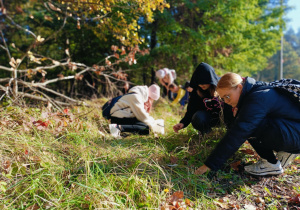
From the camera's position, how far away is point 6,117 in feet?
8.60

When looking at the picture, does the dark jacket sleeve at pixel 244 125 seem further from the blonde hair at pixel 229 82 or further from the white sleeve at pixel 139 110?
the white sleeve at pixel 139 110

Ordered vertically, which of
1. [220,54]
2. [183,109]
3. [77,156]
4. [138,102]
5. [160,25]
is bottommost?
[183,109]

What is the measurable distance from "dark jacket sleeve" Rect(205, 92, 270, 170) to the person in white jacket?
1681 mm

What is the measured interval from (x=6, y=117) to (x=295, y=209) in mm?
3049

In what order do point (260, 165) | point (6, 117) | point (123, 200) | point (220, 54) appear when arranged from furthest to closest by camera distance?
point (220, 54) < point (6, 117) < point (260, 165) < point (123, 200)

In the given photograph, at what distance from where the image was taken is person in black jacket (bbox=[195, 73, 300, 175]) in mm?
1831

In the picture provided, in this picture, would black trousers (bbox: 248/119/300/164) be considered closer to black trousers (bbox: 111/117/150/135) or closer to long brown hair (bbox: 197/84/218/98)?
long brown hair (bbox: 197/84/218/98)

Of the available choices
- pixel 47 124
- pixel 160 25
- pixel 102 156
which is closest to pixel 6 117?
pixel 47 124

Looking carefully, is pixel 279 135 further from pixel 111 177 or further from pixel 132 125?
pixel 132 125

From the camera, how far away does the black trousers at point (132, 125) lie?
11.6 ft

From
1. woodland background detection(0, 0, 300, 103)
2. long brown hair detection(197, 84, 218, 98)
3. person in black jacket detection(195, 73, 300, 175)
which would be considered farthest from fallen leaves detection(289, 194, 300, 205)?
woodland background detection(0, 0, 300, 103)

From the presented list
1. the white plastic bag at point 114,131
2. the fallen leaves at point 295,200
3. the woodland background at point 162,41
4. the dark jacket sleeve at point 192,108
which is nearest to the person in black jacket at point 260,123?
the fallen leaves at point 295,200

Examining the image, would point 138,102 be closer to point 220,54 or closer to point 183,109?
point 183,109

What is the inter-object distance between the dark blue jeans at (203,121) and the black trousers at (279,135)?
28.7 inches
